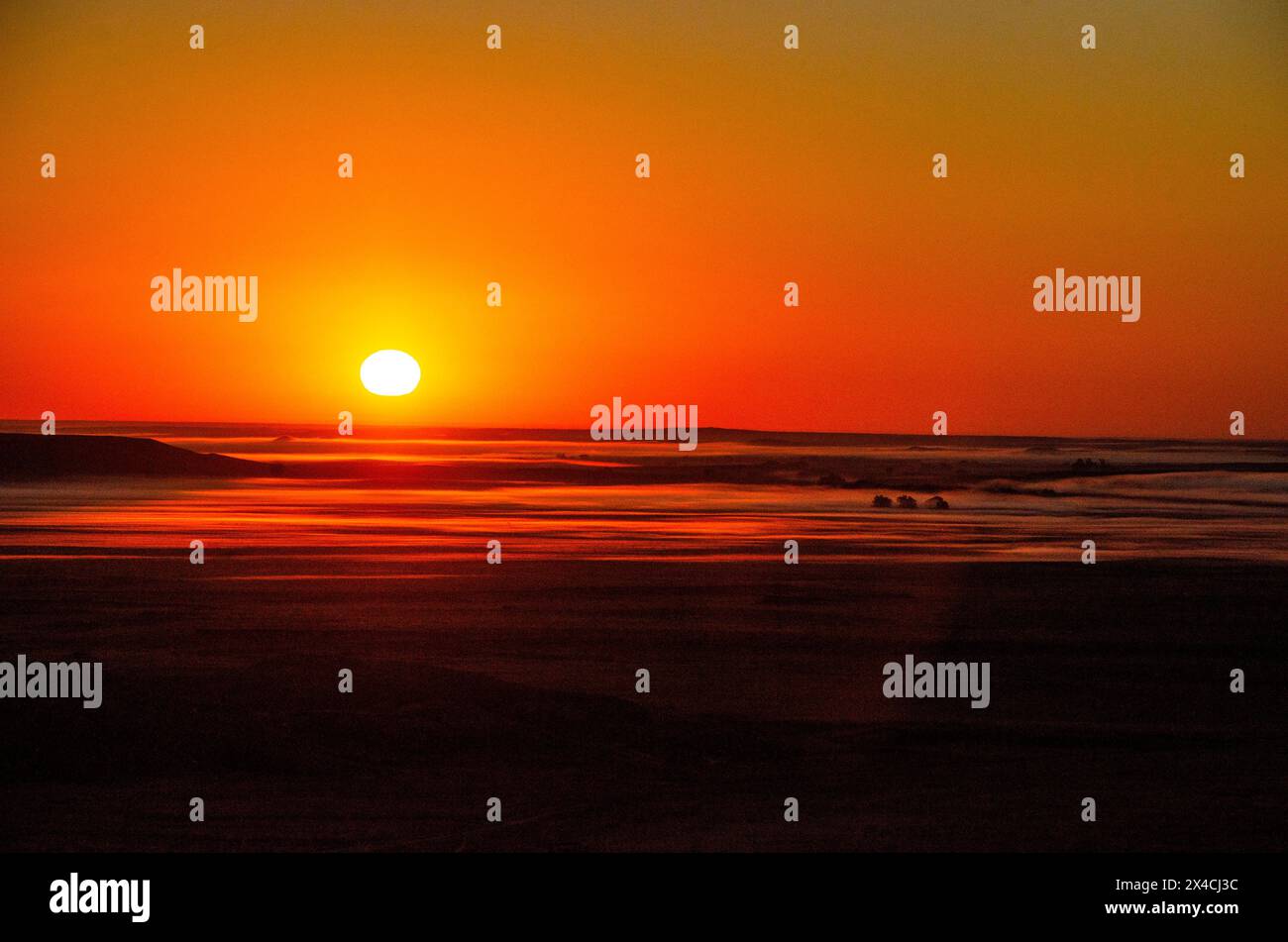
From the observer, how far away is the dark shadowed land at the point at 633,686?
721 cm

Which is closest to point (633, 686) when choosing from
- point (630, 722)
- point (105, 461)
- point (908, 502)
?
point (630, 722)

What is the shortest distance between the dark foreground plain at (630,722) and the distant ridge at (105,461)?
19245mm

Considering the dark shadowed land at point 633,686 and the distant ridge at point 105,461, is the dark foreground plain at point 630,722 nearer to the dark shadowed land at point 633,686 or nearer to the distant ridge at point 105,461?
the dark shadowed land at point 633,686

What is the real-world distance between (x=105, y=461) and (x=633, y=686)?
26.4 metres

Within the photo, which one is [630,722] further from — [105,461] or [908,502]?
[105,461]

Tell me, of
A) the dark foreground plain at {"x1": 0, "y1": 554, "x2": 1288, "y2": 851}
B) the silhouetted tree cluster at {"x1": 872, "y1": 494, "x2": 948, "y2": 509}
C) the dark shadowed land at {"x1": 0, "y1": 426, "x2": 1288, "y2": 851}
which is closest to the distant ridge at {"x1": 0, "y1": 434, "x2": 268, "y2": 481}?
the dark shadowed land at {"x1": 0, "y1": 426, "x2": 1288, "y2": 851}

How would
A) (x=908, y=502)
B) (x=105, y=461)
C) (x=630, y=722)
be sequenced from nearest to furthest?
(x=630, y=722) < (x=908, y=502) < (x=105, y=461)

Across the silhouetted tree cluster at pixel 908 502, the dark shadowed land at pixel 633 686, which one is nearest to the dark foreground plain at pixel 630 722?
the dark shadowed land at pixel 633 686

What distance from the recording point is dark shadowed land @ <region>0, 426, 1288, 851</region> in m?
7.21

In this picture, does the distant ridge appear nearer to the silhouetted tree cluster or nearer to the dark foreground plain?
the silhouetted tree cluster

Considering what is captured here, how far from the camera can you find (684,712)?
889 cm

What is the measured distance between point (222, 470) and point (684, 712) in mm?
26270

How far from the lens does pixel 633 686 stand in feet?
31.0

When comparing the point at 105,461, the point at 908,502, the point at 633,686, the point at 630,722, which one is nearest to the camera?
the point at 630,722
